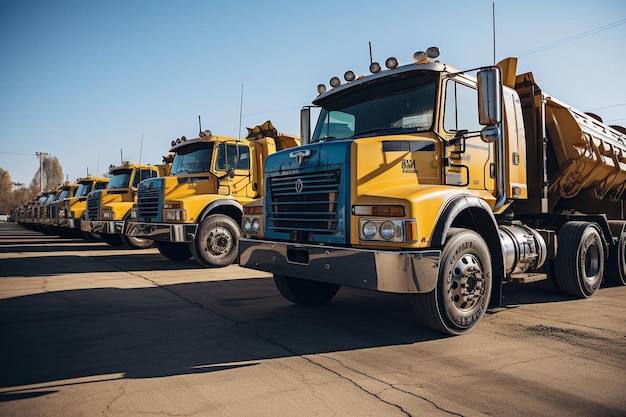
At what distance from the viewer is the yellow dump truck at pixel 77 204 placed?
56.1 feet

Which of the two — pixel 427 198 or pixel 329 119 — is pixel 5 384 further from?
pixel 329 119

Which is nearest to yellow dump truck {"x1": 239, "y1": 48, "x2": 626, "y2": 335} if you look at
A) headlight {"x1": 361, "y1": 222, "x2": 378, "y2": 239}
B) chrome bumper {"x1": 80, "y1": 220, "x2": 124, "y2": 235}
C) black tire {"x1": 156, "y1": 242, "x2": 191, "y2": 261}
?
headlight {"x1": 361, "y1": 222, "x2": 378, "y2": 239}

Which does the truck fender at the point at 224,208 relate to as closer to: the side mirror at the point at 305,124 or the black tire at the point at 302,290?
the side mirror at the point at 305,124

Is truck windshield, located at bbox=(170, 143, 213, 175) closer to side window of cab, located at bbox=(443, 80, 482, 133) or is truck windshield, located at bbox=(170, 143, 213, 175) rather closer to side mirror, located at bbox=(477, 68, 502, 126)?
side window of cab, located at bbox=(443, 80, 482, 133)

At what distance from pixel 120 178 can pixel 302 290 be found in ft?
35.3

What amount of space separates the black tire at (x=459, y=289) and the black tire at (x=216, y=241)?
5839 millimetres

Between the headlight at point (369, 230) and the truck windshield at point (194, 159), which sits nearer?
the headlight at point (369, 230)

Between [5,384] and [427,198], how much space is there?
144 inches

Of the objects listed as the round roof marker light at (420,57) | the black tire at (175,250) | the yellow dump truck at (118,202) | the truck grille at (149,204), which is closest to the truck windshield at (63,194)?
the yellow dump truck at (118,202)

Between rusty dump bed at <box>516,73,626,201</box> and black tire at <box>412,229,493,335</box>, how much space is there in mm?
2952

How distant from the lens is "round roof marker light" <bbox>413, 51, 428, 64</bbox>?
5041 mm

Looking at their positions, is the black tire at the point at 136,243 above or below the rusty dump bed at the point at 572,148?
below

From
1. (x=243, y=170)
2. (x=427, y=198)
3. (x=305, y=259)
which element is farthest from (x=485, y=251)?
(x=243, y=170)

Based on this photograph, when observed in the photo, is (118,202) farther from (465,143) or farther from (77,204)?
(465,143)
